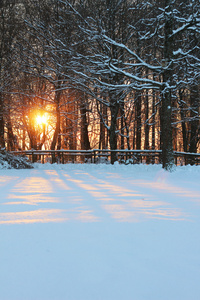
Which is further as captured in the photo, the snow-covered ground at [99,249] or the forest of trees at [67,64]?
the forest of trees at [67,64]

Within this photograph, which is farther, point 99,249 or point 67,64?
point 67,64

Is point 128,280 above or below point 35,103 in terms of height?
below

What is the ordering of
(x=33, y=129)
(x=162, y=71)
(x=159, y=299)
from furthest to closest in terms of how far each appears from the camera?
1. (x=33, y=129)
2. (x=162, y=71)
3. (x=159, y=299)

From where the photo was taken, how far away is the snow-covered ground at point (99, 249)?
105 inches

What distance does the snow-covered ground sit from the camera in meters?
2.67

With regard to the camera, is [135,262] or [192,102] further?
[192,102]

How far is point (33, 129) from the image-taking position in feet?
90.0

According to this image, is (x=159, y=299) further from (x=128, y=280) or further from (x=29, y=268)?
(x=29, y=268)

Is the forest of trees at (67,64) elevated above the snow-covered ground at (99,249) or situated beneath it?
elevated above

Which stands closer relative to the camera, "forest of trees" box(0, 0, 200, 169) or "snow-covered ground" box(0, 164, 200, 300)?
"snow-covered ground" box(0, 164, 200, 300)

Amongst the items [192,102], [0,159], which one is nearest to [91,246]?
[0,159]

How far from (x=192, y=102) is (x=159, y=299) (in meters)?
23.5

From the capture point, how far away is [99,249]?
3623mm

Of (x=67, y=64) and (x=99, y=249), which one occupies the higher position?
(x=67, y=64)
